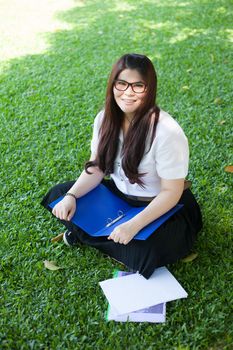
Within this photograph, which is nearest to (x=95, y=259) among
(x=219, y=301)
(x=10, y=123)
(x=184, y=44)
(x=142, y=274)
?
(x=142, y=274)

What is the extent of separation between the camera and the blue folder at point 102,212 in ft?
7.97

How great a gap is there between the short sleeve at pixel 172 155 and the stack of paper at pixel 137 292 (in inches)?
21.1

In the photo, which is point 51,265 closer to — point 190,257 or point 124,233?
point 124,233

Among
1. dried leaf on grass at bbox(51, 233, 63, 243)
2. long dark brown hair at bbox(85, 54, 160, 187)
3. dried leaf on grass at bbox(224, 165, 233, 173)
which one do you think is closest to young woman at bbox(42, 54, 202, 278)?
long dark brown hair at bbox(85, 54, 160, 187)

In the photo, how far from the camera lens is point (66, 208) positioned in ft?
7.90

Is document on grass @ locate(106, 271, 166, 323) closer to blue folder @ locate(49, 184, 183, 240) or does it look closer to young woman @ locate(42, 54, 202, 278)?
young woman @ locate(42, 54, 202, 278)

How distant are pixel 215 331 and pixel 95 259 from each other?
2.58ft

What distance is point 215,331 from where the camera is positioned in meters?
1.98

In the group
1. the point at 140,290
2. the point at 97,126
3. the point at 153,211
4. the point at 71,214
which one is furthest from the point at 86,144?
the point at 140,290

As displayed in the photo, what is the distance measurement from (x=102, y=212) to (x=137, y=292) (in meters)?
0.53

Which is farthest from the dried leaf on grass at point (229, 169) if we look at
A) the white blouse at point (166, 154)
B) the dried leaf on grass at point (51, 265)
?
the dried leaf on grass at point (51, 265)

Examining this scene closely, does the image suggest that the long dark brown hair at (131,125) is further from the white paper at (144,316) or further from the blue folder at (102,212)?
the white paper at (144,316)

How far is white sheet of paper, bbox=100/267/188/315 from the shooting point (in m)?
2.15

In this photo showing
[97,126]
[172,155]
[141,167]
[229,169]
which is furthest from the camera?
[229,169]
